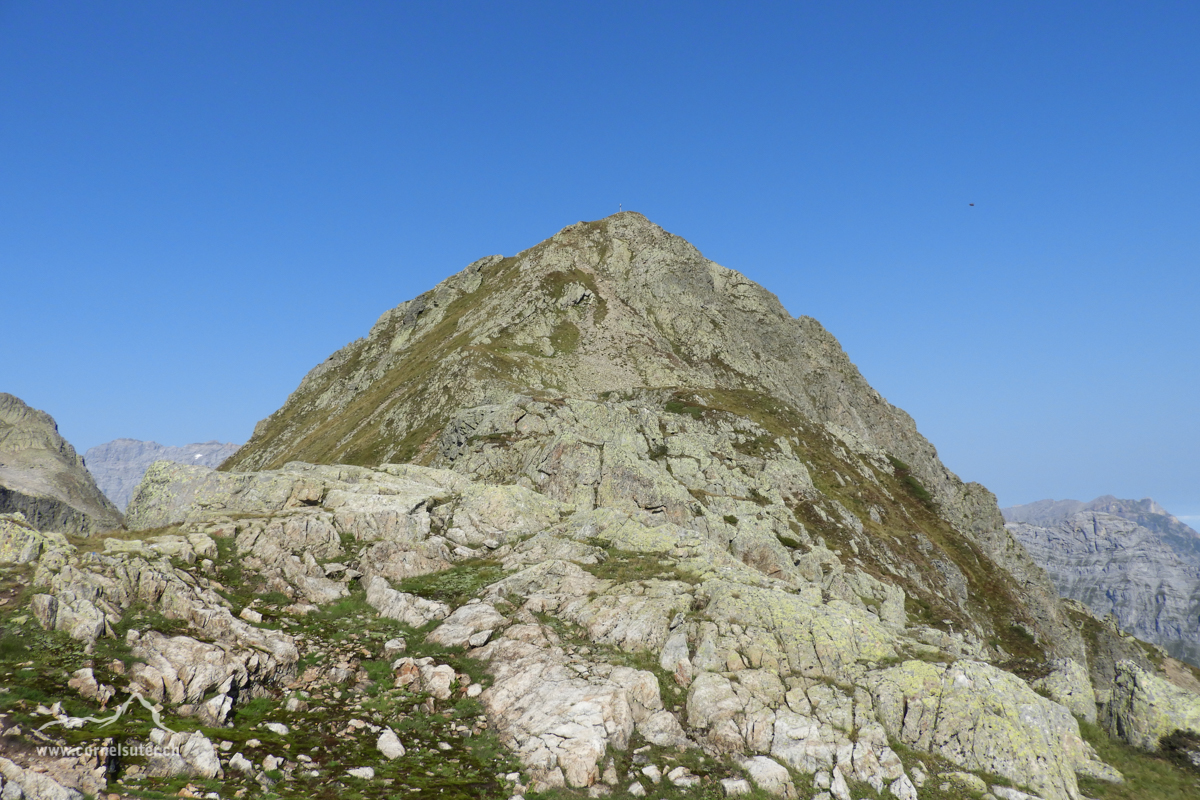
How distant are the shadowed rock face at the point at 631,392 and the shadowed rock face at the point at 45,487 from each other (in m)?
35.9

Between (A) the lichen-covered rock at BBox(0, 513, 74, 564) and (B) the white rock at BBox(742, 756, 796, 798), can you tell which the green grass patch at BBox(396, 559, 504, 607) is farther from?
(B) the white rock at BBox(742, 756, 796, 798)

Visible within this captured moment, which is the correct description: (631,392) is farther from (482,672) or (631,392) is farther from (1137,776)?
(1137,776)

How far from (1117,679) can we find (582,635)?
22.0m

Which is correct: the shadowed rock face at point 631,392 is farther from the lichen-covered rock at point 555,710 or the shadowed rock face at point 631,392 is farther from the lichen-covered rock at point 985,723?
the lichen-covered rock at point 985,723

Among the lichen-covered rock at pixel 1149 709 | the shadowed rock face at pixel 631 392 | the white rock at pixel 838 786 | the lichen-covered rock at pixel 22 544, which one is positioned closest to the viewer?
the white rock at pixel 838 786

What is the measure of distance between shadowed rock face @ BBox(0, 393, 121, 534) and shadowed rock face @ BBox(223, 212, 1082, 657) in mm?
35922

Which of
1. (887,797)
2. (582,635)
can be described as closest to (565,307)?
(582,635)

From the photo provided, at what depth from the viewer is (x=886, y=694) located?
2233 centimetres

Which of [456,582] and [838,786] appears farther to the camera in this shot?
[456,582]

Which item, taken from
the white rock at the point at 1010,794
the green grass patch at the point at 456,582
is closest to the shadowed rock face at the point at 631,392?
the green grass patch at the point at 456,582

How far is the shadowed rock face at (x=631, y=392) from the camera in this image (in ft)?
229

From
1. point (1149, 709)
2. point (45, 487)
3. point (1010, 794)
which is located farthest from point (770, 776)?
point (45, 487)

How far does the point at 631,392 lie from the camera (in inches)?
3986

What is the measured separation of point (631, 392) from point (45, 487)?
6523 inches
